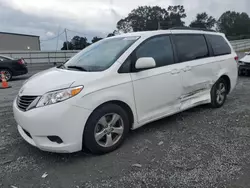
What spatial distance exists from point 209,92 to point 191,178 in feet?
8.89

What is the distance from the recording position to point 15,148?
11.7 feet

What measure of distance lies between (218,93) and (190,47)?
4.40 feet

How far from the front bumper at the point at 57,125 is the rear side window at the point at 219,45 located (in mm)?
3370

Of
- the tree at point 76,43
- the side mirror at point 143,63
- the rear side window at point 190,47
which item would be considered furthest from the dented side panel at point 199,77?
the tree at point 76,43

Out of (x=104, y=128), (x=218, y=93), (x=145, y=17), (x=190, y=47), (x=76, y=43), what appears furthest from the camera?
(x=145, y=17)

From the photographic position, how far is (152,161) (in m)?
3.08

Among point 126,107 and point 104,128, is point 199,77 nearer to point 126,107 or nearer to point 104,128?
point 126,107

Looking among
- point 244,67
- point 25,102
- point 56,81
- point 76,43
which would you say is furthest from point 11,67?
point 76,43

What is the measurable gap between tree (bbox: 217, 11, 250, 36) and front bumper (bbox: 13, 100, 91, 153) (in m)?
69.6

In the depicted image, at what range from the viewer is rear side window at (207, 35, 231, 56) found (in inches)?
201

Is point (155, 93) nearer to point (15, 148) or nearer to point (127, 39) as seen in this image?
point (127, 39)

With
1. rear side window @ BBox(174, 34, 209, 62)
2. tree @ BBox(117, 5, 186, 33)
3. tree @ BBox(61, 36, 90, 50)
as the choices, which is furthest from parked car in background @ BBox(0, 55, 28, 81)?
tree @ BBox(117, 5, 186, 33)

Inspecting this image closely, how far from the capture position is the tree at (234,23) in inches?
2653

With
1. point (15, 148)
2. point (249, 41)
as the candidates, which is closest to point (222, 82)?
point (15, 148)
